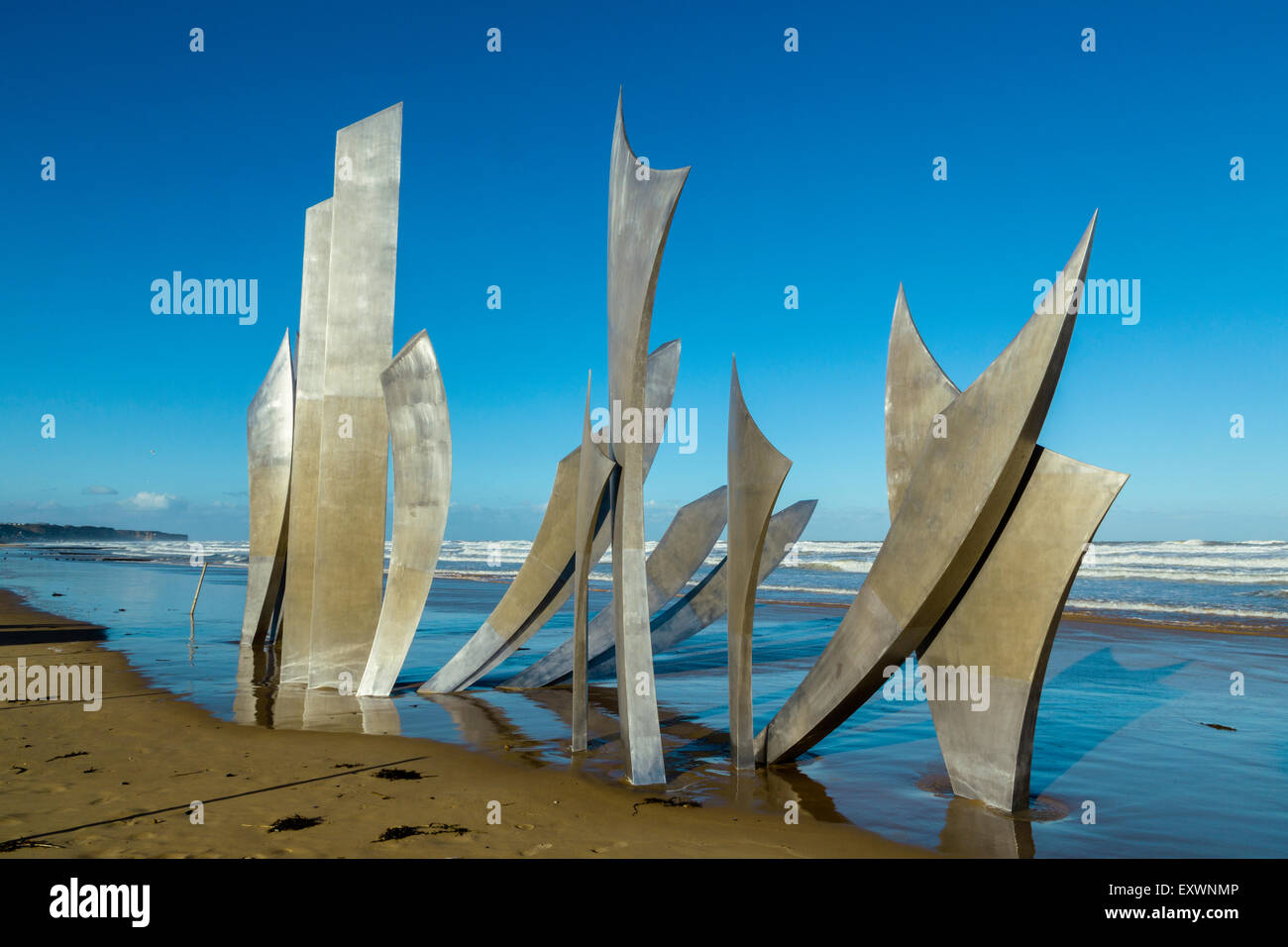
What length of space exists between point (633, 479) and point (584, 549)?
1.10 meters

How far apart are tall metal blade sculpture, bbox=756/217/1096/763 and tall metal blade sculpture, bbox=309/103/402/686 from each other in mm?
5906

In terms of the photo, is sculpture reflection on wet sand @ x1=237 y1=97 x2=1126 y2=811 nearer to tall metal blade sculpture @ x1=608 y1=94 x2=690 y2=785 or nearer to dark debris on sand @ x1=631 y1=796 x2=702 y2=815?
tall metal blade sculpture @ x1=608 y1=94 x2=690 y2=785

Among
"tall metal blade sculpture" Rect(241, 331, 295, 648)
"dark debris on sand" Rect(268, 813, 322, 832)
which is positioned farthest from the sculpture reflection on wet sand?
"dark debris on sand" Rect(268, 813, 322, 832)

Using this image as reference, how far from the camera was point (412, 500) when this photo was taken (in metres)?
10.5

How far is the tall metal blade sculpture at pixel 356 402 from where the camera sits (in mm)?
10562

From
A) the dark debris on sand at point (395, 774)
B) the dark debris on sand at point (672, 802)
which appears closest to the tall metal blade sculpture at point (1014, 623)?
the dark debris on sand at point (672, 802)

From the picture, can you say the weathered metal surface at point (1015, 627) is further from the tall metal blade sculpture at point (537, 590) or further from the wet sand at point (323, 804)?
the tall metal blade sculpture at point (537, 590)

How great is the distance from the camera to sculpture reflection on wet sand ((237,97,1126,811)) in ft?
19.3

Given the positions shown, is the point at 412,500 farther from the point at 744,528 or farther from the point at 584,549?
the point at 744,528

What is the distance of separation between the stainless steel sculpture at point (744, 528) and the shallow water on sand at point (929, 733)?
56 cm
